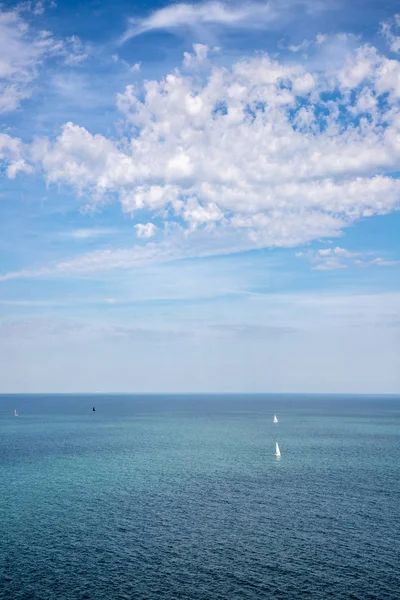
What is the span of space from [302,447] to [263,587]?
98385mm

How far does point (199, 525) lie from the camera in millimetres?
67438

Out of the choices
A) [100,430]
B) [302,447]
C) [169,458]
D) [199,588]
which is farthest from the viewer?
[100,430]

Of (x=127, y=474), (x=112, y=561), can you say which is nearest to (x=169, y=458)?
(x=127, y=474)

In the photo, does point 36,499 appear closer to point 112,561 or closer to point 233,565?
point 112,561

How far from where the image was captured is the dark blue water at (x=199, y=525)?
49.1 meters

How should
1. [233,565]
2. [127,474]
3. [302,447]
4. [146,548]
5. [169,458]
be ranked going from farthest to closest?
[302,447] < [169,458] < [127,474] < [146,548] < [233,565]

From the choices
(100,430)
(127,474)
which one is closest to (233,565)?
(127,474)

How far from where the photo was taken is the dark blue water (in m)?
49.1

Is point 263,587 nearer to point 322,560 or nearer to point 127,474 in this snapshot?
point 322,560

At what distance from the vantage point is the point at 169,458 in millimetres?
121938

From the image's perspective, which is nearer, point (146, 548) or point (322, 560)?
point (322, 560)

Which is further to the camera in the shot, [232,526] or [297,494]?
[297,494]

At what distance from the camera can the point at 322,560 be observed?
54906 mm

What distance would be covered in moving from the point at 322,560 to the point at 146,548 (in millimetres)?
20515
